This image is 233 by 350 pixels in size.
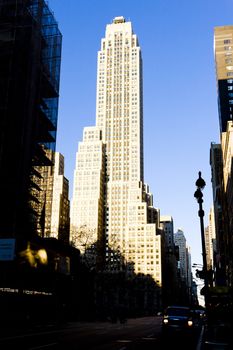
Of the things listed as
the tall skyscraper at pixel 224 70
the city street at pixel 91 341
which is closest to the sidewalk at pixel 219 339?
the city street at pixel 91 341

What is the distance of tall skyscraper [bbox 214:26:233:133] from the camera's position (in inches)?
5620

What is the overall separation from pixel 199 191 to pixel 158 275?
175069 mm

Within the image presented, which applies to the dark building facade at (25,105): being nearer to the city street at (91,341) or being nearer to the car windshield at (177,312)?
the city street at (91,341)

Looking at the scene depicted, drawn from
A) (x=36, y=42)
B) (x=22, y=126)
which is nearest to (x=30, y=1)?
(x=36, y=42)

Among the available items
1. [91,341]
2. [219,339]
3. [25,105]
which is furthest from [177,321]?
[25,105]

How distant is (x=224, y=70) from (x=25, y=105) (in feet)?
372

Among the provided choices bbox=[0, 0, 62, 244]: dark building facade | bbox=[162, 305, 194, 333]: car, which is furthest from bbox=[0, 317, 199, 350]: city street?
bbox=[0, 0, 62, 244]: dark building facade

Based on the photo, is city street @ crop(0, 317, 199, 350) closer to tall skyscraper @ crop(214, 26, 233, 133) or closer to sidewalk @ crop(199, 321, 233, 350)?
sidewalk @ crop(199, 321, 233, 350)

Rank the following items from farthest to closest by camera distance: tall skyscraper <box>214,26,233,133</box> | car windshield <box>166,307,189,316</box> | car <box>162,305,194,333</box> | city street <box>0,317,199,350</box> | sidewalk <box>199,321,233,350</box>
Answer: tall skyscraper <box>214,26,233,133</box>, car windshield <box>166,307,189,316</box>, car <box>162,305,194,333</box>, city street <box>0,317,199,350</box>, sidewalk <box>199,321,233,350</box>

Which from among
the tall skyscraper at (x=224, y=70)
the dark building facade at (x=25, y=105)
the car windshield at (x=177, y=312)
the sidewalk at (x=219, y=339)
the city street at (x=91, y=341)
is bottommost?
the city street at (x=91, y=341)

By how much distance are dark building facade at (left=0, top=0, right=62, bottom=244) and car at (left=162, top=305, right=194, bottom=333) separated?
23.9 meters

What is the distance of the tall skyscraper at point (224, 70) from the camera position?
143 meters

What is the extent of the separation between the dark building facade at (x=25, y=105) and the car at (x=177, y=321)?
78.5 ft

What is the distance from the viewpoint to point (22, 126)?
2002 inches
